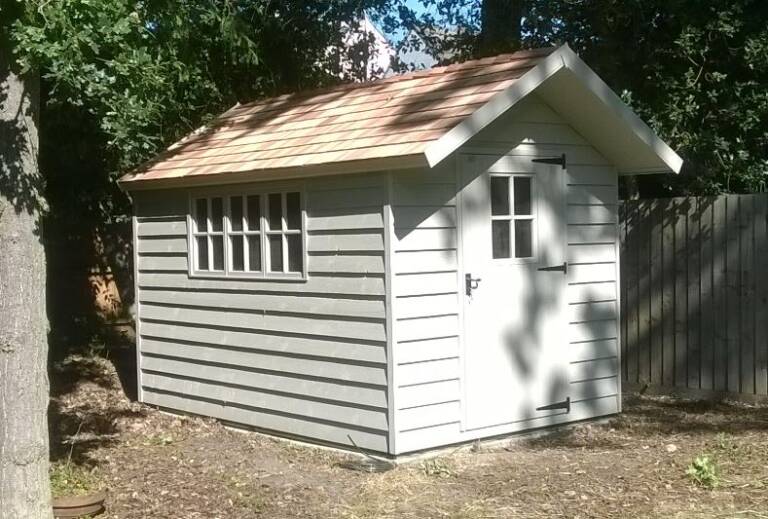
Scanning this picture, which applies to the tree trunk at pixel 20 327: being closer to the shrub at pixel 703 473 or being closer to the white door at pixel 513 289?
the white door at pixel 513 289

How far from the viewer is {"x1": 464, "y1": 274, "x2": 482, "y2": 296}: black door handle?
7.87m

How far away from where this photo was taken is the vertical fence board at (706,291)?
9.90 meters

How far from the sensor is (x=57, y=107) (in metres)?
10.8

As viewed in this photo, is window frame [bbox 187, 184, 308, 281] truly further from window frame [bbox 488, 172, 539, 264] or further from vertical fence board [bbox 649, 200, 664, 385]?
vertical fence board [bbox 649, 200, 664, 385]

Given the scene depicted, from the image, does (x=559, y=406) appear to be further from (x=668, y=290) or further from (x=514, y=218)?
(x=668, y=290)

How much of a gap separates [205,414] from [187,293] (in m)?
1.13

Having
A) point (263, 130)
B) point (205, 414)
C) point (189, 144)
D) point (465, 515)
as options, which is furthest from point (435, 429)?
point (189, 144)

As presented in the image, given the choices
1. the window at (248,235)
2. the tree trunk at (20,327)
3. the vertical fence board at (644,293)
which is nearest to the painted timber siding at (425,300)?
the window at (248,235)

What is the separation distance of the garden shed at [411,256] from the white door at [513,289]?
0.05 feet

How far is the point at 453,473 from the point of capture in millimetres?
7355

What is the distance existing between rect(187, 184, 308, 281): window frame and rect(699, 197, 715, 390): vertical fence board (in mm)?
4092

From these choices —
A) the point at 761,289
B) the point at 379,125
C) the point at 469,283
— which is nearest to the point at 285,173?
the point at 379,125

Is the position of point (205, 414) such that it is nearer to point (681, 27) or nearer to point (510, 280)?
point (510, 280)

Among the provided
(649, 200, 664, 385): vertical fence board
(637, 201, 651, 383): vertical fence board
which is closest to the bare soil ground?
(649, 200, 664, 385): vertical fence board
